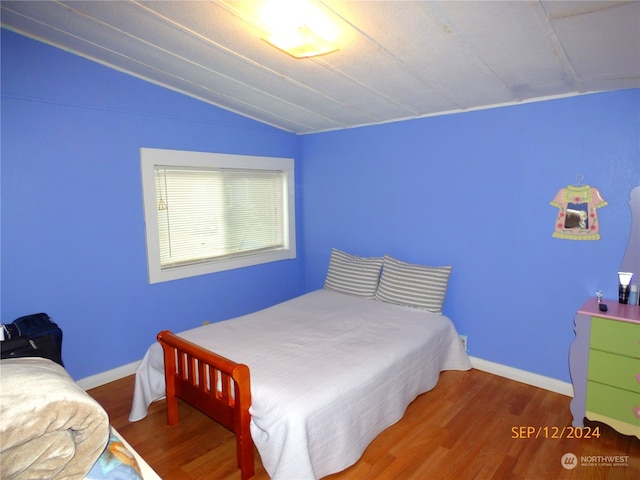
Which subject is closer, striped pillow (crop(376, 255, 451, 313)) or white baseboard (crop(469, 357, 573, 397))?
white baseboard (crop(469, 357, 573, 397))

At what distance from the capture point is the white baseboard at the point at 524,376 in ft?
8.80

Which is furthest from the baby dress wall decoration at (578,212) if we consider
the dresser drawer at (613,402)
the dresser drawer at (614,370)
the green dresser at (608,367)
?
the dresser drawer at (613,402)

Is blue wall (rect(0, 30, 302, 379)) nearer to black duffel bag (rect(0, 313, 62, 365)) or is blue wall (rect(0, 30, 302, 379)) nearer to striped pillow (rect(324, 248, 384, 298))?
black duffel bag (rect(0, 313, 62, 365))

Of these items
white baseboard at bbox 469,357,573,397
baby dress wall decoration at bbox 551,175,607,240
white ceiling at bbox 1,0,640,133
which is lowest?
white baseboard at bbox 469,357,573,397

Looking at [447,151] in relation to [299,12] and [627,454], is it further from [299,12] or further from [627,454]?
[627,454]

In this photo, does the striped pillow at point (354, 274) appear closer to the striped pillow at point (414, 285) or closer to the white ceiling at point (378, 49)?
the striped pillow at point (414, 285)

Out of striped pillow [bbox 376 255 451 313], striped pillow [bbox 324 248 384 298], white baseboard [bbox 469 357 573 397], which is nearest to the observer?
white baseboard [bbox 469 357 573 397]

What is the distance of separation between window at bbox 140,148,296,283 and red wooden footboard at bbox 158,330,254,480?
3.40 feet

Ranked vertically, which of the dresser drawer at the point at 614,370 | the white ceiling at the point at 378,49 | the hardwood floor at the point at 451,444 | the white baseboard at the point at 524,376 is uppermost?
the white ceiling at the point at 378,49

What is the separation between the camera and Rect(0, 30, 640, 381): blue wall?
2445mm

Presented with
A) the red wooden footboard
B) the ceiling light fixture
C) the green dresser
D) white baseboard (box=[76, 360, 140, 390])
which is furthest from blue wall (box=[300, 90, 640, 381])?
white baseboard (box=[76, 360, 140, 390])

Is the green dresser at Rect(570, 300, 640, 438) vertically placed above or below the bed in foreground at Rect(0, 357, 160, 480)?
below

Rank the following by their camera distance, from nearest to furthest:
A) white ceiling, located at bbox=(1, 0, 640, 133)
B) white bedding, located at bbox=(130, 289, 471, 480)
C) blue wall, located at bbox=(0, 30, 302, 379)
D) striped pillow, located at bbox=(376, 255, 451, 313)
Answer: white ceiling, located at bbox=(1, 0, 640, 133) → white bedding, located at bbox=(130, 289, 471, 480) → blue wall, located at bbox=(0, 30, 302, 379) → striped pillow, located at bbox=(376, 255, 451, 313)

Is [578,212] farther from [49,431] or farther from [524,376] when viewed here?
[49,431]
